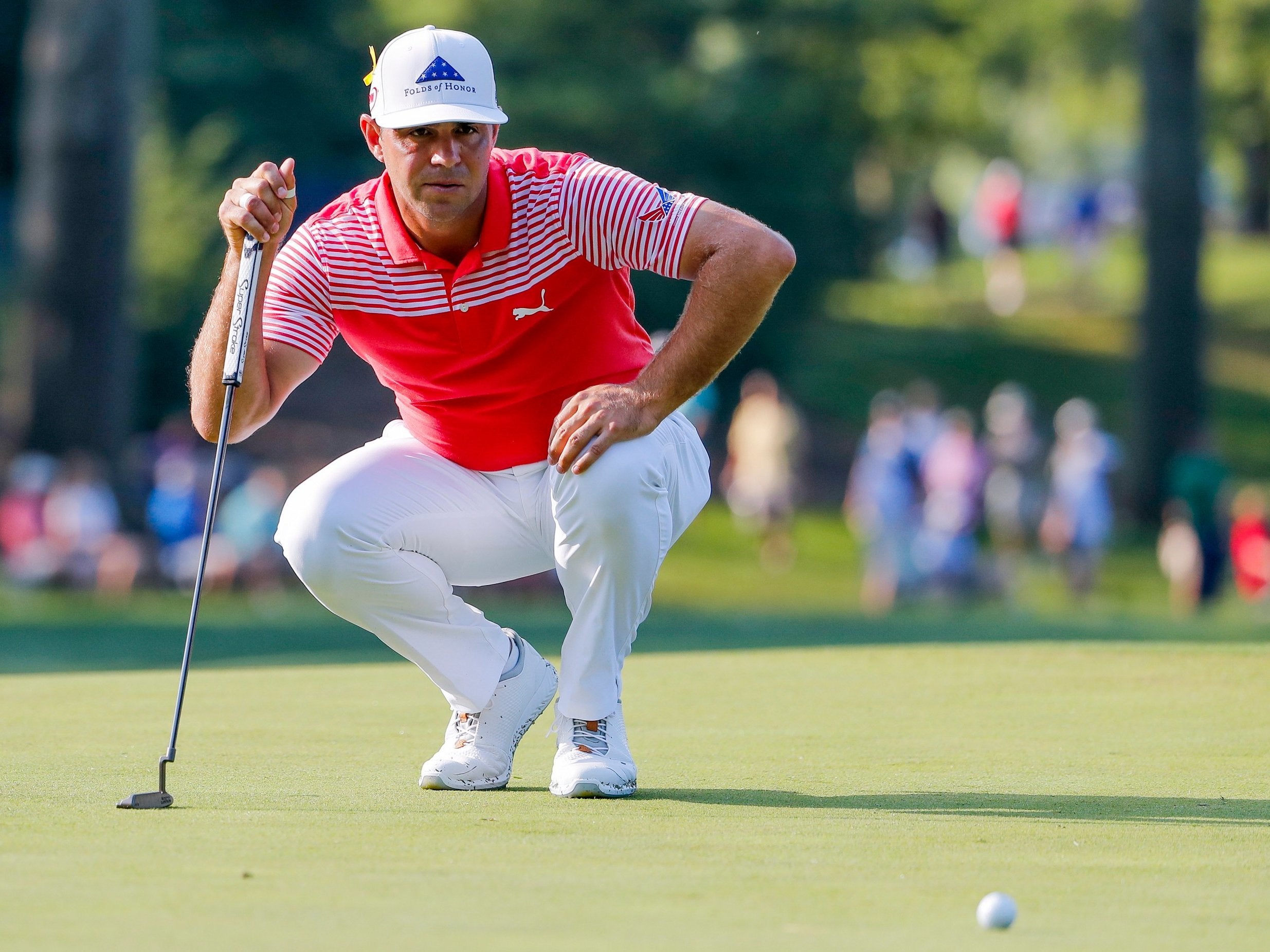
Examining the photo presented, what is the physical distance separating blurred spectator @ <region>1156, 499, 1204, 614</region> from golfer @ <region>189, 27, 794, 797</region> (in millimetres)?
13362

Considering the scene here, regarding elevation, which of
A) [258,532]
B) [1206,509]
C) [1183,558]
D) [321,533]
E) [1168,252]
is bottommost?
[258,532]

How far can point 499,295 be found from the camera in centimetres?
535

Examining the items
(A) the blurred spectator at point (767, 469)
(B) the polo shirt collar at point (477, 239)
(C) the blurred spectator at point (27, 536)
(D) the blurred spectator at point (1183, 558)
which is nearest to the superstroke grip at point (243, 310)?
(B) the polo shirt collar at point (477, 239)

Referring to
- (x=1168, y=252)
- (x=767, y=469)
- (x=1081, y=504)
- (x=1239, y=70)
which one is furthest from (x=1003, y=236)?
(x=1081, y=504)

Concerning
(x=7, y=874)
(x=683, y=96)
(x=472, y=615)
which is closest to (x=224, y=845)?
(x=7, y=874)

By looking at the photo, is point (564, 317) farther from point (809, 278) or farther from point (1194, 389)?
point (809, 278)

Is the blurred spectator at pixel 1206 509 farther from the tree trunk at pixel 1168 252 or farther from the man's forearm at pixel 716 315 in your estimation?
the man's forearm at pixel 716 315

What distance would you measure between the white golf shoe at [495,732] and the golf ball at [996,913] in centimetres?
201

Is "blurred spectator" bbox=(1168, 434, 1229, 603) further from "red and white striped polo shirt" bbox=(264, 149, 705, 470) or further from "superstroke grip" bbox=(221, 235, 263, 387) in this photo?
"superstroke grip" bbox=(221, 235, 263, 387)

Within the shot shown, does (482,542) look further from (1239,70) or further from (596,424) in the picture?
(1239,70)

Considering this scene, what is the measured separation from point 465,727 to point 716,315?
4.18 ft

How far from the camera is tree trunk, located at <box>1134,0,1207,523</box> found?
893 inches

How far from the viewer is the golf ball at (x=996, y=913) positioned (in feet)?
11.6

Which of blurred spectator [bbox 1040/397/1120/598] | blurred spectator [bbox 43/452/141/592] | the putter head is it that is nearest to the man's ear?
the putter head
